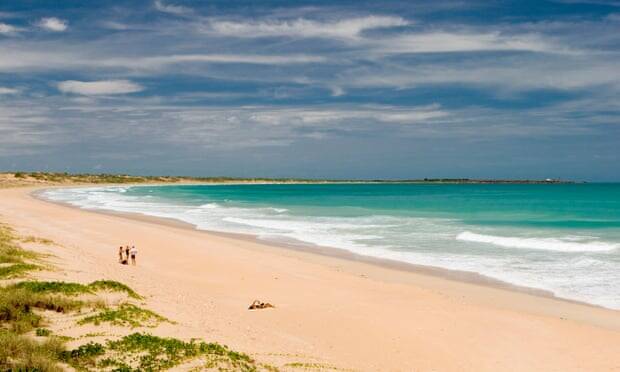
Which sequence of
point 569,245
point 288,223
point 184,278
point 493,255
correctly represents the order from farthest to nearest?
point 288,223 < point 569,245 < point 493,255 < point 184,278

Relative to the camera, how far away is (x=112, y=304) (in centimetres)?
1336

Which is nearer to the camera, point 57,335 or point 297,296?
point 57,335

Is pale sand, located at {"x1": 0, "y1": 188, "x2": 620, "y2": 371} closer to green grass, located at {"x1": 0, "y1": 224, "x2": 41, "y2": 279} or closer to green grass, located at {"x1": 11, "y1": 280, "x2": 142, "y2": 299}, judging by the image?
green grass, located at {"x1": 0, "y1": 224, "x2": 41, "y2": 279}

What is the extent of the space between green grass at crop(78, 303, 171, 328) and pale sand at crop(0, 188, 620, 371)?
54 centimetres

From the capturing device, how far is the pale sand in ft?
36.5

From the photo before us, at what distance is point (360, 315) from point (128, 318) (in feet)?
18.5

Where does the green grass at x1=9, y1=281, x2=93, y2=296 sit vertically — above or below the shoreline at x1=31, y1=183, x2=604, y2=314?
above

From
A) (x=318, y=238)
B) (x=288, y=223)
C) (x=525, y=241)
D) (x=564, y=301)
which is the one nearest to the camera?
(x=564, y=301)

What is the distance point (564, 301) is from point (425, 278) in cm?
496


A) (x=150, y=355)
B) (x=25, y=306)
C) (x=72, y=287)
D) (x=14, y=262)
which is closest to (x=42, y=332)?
(x=25, y=306)

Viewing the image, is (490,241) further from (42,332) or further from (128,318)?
(42,332)

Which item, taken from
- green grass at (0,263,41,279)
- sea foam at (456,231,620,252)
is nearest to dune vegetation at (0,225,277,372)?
green grass at (0,263,41,279)

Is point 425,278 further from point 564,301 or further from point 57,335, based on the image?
point 57,335

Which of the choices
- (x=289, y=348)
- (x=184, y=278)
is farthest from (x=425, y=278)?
(x=289, y=348)
